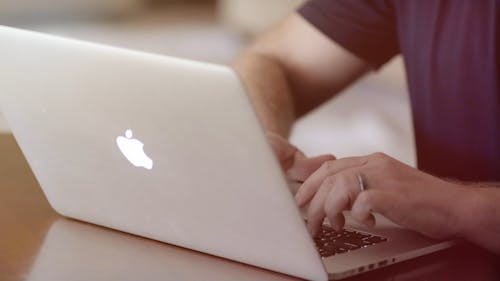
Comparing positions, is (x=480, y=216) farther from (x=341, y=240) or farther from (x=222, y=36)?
(x=222, y=36)

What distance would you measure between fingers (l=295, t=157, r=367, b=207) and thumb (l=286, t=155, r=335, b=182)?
12 centimetres

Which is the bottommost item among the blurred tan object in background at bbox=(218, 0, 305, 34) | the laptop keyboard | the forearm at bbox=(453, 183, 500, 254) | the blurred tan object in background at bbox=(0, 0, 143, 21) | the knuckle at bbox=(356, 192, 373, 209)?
the forearm at bbox=(453, 183, 500, 254)

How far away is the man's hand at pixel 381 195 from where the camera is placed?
0.90 meters

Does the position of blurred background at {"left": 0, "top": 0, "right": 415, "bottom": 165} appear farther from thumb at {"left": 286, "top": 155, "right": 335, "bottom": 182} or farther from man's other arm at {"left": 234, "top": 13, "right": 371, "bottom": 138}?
thumb at {"left": 286, "top": 155, "right": 335, "bottom": 182}

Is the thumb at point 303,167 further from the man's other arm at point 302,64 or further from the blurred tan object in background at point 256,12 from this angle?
the blurred tan object in background at point 256,12

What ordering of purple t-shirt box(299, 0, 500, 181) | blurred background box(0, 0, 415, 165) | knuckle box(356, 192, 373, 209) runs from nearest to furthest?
1. knuckle box(356, 192, 373, 209)
2. purple t-shirt box(299, 0, 500, 181)
3. blurred background box(0, 0, 415, 165)

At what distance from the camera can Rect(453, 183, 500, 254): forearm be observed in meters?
0.95

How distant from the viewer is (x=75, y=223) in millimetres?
1000

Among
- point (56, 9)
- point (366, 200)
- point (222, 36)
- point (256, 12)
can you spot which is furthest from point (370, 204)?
point (56, 9)

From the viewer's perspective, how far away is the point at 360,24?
150 centimetres

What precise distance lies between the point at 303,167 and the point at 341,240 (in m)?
0.18

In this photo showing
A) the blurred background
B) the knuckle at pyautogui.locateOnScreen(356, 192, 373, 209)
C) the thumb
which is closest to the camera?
the knuckle at pyautogui.locateOnScreen(356, 192, 373, 209)

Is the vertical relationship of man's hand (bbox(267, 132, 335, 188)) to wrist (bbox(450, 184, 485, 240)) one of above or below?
above

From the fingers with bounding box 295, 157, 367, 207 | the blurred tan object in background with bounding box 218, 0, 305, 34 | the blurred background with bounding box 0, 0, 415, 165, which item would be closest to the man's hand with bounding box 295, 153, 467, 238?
the fingers with bounding box 295, 157, 367, 207
